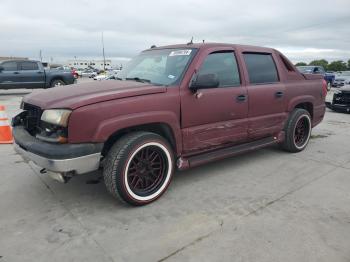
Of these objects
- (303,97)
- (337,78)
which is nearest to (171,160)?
(303,97)

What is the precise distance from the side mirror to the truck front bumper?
1.24 m

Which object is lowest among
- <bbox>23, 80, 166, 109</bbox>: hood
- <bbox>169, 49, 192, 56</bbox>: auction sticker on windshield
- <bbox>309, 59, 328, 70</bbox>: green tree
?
<bbox>23, 80, 166, 109</bbox>: hood

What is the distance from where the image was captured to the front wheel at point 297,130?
16.7ft

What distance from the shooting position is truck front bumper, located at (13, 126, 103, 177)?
9.55ft

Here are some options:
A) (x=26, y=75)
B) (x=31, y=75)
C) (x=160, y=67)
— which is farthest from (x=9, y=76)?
(x=160, y=67)

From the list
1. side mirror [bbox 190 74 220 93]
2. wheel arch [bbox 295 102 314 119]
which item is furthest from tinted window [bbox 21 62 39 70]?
side mirror [bbox 190 74 220 93]

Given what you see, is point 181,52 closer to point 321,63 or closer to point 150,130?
point 150,130

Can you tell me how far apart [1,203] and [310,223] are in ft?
10.1

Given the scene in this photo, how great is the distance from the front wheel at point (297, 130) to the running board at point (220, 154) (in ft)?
1.16

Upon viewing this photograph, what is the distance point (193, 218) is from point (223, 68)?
1950 mm

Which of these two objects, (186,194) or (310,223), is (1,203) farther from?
(310,223)

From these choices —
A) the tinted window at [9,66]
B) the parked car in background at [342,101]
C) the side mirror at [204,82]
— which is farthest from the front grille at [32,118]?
the tinted window at [9,66]

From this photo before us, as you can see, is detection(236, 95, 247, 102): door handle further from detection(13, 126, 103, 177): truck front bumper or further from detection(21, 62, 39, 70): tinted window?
detection(21, 62, 39, 70): tinted window

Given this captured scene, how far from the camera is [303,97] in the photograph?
17.2 ft
